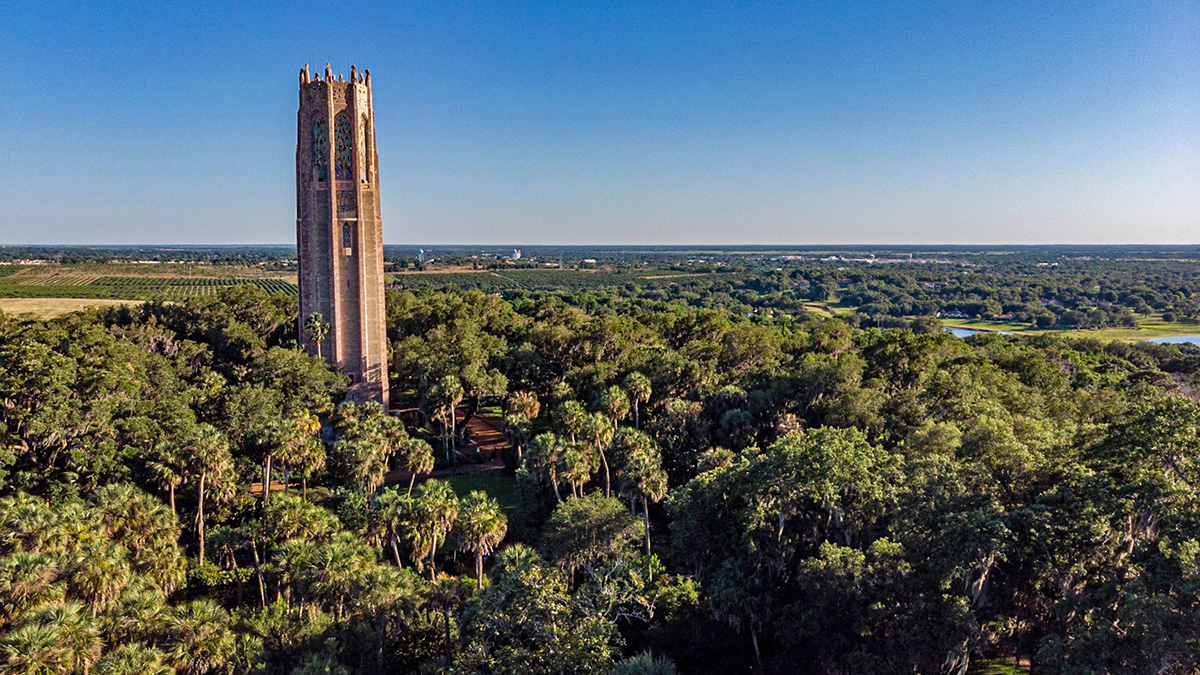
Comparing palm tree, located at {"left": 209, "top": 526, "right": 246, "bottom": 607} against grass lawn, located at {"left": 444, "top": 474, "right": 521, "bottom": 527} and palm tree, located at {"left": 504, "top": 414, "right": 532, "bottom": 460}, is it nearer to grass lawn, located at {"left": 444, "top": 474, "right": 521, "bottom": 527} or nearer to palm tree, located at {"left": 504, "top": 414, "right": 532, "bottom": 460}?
grass lawn, located at {"left": 444, "top": 474, "right": 521, "bottom": 527}

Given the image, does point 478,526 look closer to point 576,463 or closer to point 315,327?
point 576,463

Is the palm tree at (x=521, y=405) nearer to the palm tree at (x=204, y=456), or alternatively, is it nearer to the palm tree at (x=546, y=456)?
the palm tree at (x=546, y=456)

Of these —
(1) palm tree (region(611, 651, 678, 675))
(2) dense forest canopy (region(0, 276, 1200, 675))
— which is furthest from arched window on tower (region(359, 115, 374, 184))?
(1) palm tree (region(611, 651, 678, 675))

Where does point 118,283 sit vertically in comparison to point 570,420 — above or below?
above

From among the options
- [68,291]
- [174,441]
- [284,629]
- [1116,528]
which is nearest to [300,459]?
[174,441]

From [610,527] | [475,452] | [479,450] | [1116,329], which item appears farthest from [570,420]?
[1116,329]

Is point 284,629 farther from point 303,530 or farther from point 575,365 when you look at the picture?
point 575,365
